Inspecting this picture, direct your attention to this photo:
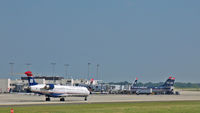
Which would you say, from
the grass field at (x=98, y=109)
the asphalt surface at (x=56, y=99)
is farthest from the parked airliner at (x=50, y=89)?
the grass field at (x=98, y=109)

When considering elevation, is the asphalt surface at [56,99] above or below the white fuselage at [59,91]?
below

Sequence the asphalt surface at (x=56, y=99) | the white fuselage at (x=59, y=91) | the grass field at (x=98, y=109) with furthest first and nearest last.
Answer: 1. the white fuselage at (x=59, y=91)
2. the asphalt surface at (x=56, y=99)
3. the grass field at (x=98, y=109)

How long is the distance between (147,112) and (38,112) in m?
15.2

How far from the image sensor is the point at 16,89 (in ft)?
609

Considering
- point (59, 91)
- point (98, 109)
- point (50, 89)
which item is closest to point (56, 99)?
point (59, 91)

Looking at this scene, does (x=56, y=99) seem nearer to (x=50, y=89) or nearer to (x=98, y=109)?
Result: (x=50, y=89)

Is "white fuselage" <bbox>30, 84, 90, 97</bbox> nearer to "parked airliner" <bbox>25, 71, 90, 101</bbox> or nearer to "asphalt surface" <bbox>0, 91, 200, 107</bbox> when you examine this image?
"parked airliner" <bbox>25, 71, 90, 101</bbox>

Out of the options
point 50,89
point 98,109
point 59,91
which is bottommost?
point 98,109

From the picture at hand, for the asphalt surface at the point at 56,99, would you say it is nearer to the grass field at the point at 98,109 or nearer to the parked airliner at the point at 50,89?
the parked airliner at the point at 50,89

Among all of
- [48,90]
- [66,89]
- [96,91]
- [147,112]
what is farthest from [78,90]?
[96,91]

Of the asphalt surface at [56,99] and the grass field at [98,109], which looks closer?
the grass field at [98,109]

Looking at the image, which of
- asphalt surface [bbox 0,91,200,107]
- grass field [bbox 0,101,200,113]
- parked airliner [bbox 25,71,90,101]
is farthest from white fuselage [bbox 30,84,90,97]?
grass field [bbox 0,101,200,113]

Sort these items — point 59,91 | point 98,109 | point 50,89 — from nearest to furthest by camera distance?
1. point 98,109
2. point 50,89
3. point 59,91

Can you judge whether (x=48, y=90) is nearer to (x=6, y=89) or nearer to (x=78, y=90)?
(x=78, y=90)
